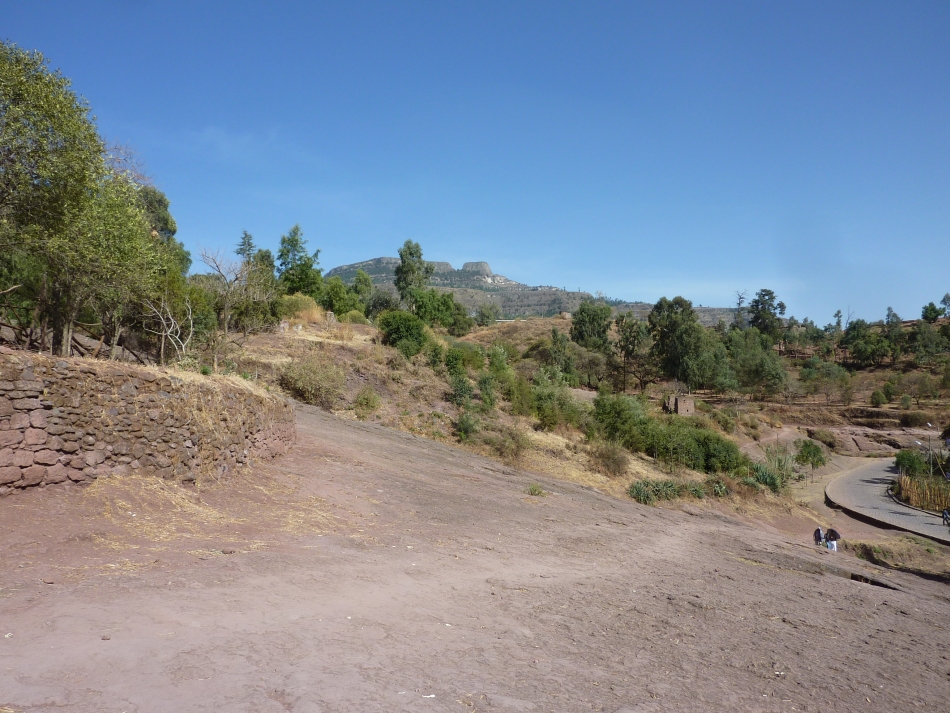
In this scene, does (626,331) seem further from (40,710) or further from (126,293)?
(40,710)

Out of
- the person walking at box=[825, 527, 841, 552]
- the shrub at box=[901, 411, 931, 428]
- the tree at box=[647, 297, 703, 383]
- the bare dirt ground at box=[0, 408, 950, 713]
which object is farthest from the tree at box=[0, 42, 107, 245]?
the shrub at box=[901, 411, 931, 428]

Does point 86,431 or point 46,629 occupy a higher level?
point 86,431

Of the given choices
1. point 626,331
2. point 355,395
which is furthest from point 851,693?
point 626,331

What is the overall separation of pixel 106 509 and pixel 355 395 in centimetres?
2004

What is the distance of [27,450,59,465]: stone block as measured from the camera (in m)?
8.55

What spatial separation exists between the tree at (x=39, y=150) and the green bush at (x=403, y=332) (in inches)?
931

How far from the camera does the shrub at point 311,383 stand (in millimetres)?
26328

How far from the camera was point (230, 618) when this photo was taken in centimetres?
627

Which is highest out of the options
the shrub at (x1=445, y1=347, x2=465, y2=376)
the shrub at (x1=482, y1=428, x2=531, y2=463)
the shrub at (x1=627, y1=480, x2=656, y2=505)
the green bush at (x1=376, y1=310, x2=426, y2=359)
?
the green bush at (x1=376, y1=310, x2=426, y2=359)

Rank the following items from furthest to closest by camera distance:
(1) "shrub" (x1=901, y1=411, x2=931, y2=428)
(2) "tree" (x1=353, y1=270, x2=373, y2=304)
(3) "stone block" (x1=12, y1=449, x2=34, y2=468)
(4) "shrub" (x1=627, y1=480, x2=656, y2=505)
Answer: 1. (2) "tree" (x1=353, y1=270, x2=373, y2=304)
2. (1) "shrub" (x1=901, y1=411, x2=931, y2=428)
3. (4) "shrub" (x1=627, y1=480, x2=656, y2=505)
4. (3) "stone block" (x1=12, y1=449, x2=34, y2=468)

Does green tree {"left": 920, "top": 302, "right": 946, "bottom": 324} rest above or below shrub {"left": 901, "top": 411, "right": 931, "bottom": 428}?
above

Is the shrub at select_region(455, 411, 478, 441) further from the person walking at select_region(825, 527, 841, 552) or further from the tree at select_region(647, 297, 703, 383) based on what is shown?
the tree at select_region(647, 297, 703, 383)

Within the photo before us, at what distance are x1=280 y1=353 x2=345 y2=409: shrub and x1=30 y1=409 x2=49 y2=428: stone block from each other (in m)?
17.6

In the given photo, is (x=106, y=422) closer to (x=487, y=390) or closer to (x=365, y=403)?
(x=365, y=403)
